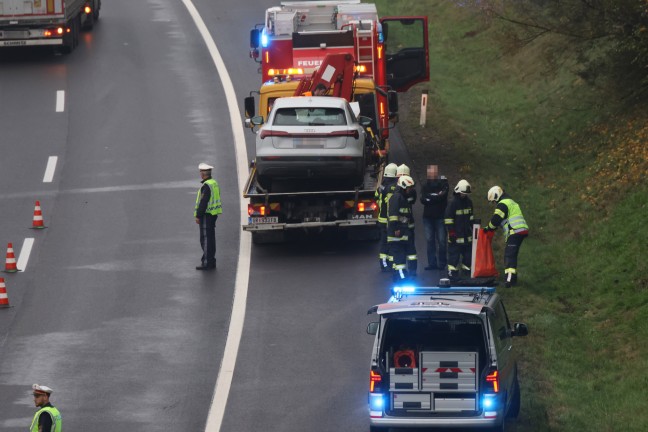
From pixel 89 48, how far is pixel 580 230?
20326mm

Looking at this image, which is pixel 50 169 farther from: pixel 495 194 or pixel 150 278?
pixel 495 194

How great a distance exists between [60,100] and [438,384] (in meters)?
22.6

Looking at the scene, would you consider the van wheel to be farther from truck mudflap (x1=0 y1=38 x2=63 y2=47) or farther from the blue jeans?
truck mudflap (x1=0 y1=38 x2=63 y2=47)

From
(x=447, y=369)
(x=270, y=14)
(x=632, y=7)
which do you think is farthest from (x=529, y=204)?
(x=447, y=369)

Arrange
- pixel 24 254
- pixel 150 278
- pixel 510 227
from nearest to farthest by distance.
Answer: pixel 510 227
pixel 150 278
pixel 24 254

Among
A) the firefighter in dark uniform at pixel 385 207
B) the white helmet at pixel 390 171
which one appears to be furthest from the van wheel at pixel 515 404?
the white helmet at pixel 390 171

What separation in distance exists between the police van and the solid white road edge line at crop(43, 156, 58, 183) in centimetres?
1539

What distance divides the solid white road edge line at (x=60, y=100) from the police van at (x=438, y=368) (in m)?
21.0

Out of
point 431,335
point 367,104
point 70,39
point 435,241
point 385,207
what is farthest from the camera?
point 70,39

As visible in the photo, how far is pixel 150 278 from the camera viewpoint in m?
24.7

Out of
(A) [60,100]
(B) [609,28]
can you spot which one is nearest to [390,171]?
(B) [609,28]

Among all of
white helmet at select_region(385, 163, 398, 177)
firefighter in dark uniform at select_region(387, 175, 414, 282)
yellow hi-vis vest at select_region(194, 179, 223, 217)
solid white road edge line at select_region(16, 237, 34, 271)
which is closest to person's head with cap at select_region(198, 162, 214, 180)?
yellow hi-vis vest at select_region(194, 179, 223, 217)

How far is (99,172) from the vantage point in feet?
103

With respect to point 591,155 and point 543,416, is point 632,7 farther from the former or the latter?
point 543,416
